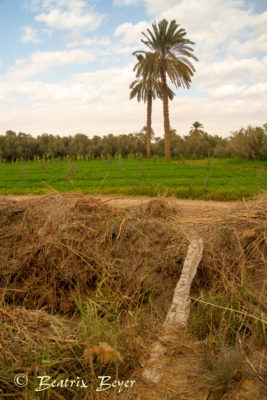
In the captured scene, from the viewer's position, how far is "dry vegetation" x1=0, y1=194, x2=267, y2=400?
196cm

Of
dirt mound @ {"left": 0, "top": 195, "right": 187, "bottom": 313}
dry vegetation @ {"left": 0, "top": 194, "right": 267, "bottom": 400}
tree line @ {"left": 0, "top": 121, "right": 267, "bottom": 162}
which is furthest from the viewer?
tree line @ {"left": 0, "top": 121, "right": 267, "bottom": 162}

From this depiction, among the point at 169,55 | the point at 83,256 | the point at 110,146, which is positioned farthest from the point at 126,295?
the point at 110,146

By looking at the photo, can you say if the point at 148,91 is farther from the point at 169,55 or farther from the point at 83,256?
the point at 83,256

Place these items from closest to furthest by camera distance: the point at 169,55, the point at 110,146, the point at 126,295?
the point at 126,295, the point at 169,55, the point at 110,146

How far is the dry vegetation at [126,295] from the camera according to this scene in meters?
1.96

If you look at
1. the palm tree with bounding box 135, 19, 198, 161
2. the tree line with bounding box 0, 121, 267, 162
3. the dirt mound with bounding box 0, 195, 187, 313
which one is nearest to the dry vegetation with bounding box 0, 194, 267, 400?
the dirt mound with bounding box 0, 195, 187, 313

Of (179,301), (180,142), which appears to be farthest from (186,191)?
(180,142)

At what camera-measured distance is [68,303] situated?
3.56m

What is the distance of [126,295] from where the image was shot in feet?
10.8

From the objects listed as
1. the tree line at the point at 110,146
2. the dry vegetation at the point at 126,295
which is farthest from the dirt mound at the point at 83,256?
the tree line at the point at 110,146

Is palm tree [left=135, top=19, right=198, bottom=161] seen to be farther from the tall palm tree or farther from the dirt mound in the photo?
the dirt mound

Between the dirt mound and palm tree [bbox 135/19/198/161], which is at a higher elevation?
palm tree [bbox 135/19/198/161]

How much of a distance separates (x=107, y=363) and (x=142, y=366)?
28cm

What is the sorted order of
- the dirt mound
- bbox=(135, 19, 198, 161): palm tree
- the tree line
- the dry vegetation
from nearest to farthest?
the dry vegetation → the dirt mound → bbox=(135, 19, 198, 161): palm tree → the tree line
